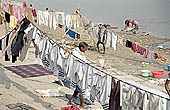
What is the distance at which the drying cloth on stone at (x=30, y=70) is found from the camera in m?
11.6

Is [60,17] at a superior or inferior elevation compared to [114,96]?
superior

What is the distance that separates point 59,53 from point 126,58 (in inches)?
294

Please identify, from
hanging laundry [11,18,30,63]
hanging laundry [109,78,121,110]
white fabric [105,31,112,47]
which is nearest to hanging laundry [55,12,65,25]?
white fabric [105,31,112,47]

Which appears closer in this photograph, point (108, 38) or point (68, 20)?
point (108, 38)

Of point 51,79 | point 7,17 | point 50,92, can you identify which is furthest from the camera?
point 7,17

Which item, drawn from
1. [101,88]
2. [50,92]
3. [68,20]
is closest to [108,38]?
[68,20]

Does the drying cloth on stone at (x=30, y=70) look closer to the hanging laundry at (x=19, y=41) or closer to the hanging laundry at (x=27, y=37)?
the hanging laundry at (x=19, y=41)

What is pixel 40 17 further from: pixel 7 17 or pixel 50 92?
pixel 50 92

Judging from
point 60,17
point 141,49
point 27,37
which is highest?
point 60,17

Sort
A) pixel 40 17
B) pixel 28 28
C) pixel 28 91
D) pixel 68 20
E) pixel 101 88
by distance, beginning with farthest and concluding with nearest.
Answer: pixel 68 20, pixel 40 17, pixel 28 91, pixel 28 28, pixel 101 88

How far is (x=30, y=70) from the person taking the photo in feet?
39.8

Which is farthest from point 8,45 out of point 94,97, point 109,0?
point 109,0

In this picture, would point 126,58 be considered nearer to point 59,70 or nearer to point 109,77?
point 59,70

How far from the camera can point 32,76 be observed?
37.2 feet
